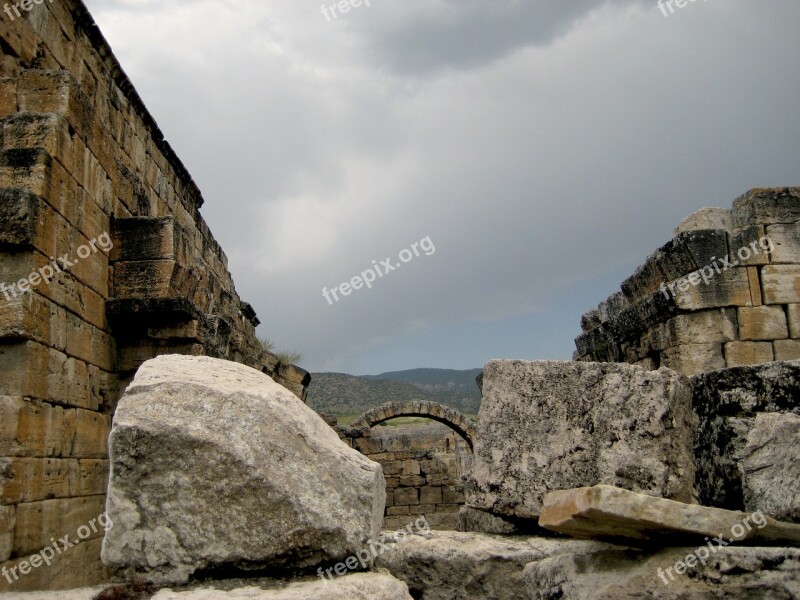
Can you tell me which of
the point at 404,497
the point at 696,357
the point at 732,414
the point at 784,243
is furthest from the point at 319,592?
the point at 404,497

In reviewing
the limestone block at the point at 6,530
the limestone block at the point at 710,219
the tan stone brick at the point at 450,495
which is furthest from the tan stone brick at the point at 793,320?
the tan stone brick at the point at 450,495

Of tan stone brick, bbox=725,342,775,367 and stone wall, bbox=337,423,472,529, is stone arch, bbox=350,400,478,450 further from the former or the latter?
tan stone brick, bbox=725,342,775,367

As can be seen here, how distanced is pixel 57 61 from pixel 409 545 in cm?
620

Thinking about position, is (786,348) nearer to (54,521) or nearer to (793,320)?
(793,320)

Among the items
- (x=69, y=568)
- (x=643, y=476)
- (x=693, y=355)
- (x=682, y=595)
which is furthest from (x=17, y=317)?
(x=693, y=355)

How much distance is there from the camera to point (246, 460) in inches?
91.7

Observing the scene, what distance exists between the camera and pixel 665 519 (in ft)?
7.03

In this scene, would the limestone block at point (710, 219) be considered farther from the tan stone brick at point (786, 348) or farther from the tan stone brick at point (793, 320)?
the tan stone brick at point (786, 348)

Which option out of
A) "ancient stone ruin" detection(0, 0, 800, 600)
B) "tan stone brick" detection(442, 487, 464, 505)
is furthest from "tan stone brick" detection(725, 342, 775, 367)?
"tan stone brick" detection(442, 487, 464, 505)

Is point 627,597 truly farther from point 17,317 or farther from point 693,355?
point 693,355

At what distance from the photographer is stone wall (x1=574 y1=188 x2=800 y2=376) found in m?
6.97

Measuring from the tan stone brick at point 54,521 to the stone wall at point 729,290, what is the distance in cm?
541

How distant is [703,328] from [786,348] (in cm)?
90

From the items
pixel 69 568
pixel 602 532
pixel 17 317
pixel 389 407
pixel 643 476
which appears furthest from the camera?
pixel 389 407
